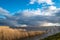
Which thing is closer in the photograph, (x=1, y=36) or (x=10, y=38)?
(x=1, y=36)

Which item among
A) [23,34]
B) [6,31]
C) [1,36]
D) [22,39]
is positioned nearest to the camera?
[1,36]

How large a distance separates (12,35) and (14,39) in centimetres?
121

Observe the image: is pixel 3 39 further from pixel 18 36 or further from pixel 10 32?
pixel 18 36

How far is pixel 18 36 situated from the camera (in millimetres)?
52500

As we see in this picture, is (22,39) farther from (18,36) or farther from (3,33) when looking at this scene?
(3,33)

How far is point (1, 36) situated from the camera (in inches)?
1761

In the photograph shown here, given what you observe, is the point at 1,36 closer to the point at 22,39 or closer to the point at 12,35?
the point at 12,35

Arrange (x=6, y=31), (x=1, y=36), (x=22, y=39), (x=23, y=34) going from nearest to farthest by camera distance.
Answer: (x=1, y=36)
(x=6, y=31)
(x=22, y=39)
(x=23, y=34)

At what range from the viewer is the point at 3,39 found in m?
44.8

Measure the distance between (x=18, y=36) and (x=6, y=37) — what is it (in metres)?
6.78

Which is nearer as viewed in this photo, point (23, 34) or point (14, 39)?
point (14, 39)

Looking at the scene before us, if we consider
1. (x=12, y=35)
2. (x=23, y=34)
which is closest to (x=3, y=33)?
(x=12, y=35)

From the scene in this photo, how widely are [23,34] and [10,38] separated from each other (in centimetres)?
927

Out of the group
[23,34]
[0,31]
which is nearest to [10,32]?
[0,31]
